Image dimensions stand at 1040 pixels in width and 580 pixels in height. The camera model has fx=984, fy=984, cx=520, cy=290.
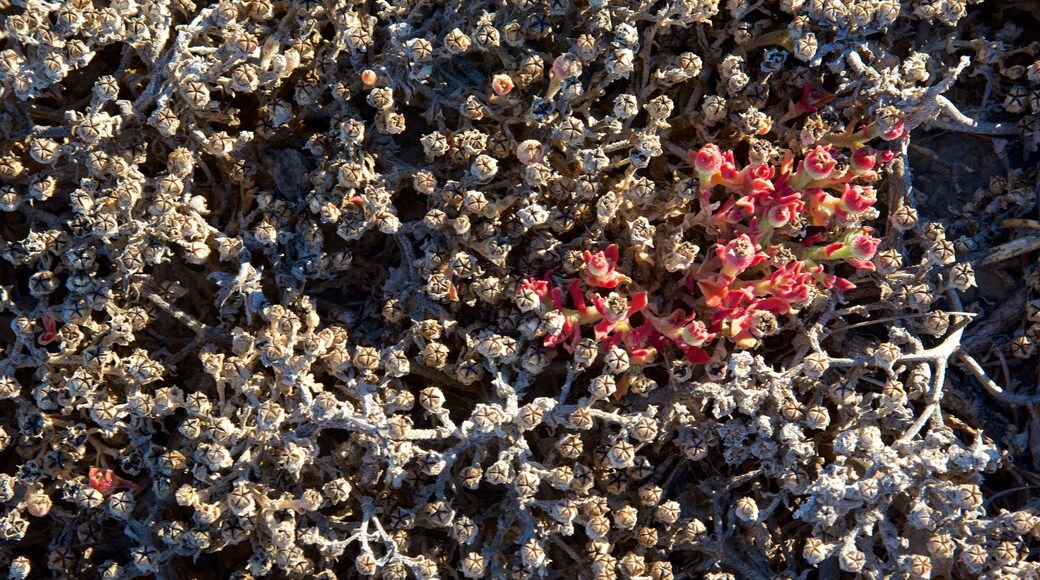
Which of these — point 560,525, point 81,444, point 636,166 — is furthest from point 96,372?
point 636,166

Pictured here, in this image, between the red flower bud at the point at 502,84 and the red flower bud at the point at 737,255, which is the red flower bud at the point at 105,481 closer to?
the red flower bud at the point at 502,84

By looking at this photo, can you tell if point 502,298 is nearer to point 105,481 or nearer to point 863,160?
point 863,160

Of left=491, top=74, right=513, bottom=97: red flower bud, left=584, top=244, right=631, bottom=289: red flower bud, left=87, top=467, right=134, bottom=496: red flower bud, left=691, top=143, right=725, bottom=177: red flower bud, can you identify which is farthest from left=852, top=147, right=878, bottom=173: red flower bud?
left=87, top=467, right=134, bottom=496: red flower bud

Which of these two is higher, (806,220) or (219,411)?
(806,220)

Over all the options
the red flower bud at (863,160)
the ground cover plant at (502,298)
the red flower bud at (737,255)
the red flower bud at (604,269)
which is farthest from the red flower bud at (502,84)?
the red flower bud at (863,160)

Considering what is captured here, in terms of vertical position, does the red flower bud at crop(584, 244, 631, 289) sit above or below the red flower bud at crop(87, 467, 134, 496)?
above

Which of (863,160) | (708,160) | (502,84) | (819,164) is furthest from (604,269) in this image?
(863,160)

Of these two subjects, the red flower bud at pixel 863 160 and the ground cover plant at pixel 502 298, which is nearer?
the ground cover plant at pixel 502 298

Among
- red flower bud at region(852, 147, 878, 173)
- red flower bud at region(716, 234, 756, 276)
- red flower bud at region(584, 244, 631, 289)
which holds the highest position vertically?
red flower bud at region(852, 147, 878, 173)

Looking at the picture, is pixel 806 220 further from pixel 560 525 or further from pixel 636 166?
pixel 560 525

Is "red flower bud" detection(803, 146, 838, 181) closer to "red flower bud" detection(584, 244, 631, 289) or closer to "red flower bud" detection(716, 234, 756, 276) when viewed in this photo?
"red flower bud" detection(716, 234, 756, 276)

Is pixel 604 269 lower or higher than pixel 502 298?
higher
